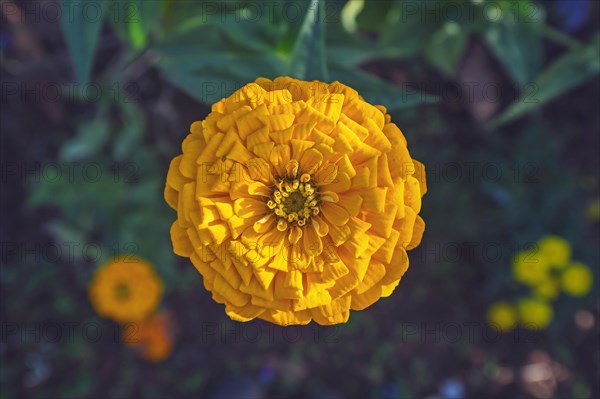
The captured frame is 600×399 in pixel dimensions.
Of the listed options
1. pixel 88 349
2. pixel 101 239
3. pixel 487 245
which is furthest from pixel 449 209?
pixel 88 349

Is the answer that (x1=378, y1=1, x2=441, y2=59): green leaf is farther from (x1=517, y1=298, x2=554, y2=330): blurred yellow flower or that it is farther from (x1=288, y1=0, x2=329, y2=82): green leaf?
(x1=517, y1=298, x2=554, y2=330): blurred yellow flower

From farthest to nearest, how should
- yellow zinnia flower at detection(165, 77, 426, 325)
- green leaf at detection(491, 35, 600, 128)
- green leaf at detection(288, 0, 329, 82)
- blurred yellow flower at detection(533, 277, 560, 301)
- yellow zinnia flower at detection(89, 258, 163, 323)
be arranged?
blurred yellow flower at detection(533, 277, 560, 301) → yellow zinnia flower at detection(89, 258, 163, 323) → green leaf at detection(491, 35, 600, 128) → green leaf at detection(288, 0, 329, 82) → yellow zinnia flower at detection(165, 77, 426, 325)

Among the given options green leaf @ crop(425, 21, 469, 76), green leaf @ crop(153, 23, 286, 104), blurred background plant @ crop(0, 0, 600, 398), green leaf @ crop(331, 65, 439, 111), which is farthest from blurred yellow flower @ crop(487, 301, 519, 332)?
green leaf @ crop(153, 23, 286, 104)

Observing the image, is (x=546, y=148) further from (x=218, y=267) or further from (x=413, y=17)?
(x=218, y=267)

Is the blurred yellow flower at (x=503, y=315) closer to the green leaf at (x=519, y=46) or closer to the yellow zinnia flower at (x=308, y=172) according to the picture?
the green leaf at (x=519, y=46)

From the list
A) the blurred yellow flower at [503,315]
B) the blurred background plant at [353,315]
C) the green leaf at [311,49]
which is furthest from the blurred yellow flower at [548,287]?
the green leaf at [311,49]

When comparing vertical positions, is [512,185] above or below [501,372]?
above

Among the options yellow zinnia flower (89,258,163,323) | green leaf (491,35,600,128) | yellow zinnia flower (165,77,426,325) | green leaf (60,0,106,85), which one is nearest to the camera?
yellow zinnia flower (165,77,426,325)
